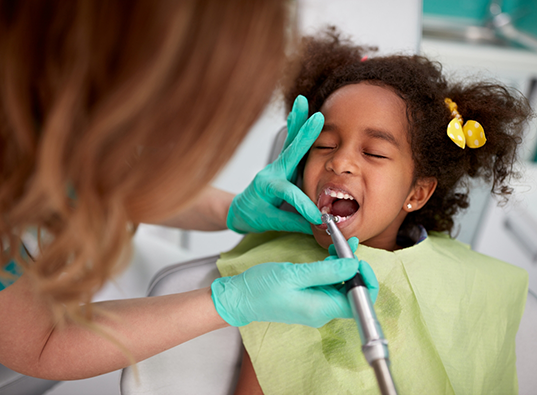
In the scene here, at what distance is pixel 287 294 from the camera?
749mm

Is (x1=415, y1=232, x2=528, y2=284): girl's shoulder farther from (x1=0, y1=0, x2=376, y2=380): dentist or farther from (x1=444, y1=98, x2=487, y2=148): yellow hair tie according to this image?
(x1=0, y1=0, x2=376, y2=380): dentist

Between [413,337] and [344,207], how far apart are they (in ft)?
1.07

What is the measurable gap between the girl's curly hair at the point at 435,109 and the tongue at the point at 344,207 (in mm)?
165

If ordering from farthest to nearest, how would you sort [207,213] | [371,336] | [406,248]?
[207,213] < [406,248] < [371,336]

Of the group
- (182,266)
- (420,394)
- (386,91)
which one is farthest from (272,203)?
(420,394)

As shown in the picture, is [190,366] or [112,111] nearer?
[112,111]

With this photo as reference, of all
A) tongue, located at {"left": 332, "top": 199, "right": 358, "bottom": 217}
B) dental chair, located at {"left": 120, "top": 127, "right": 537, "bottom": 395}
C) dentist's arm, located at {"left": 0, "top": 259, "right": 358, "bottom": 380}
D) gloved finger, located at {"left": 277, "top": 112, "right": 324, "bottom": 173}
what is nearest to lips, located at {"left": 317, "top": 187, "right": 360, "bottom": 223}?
tongue, located at {"left": 332, "top": 199, "right": 358, "bottom": 217}

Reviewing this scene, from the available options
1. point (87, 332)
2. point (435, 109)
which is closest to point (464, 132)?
point (435, 109)

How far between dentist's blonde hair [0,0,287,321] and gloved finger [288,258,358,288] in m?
0.28

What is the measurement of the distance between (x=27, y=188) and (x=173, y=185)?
0.18m

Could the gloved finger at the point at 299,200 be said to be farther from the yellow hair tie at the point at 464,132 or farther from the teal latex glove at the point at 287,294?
the yellow hair tie at the point at 464,132

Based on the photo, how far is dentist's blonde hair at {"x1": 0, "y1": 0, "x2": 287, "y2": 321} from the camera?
0.47m

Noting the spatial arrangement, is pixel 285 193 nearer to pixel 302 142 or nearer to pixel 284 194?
pixel 284 194

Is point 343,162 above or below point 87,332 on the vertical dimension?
above
